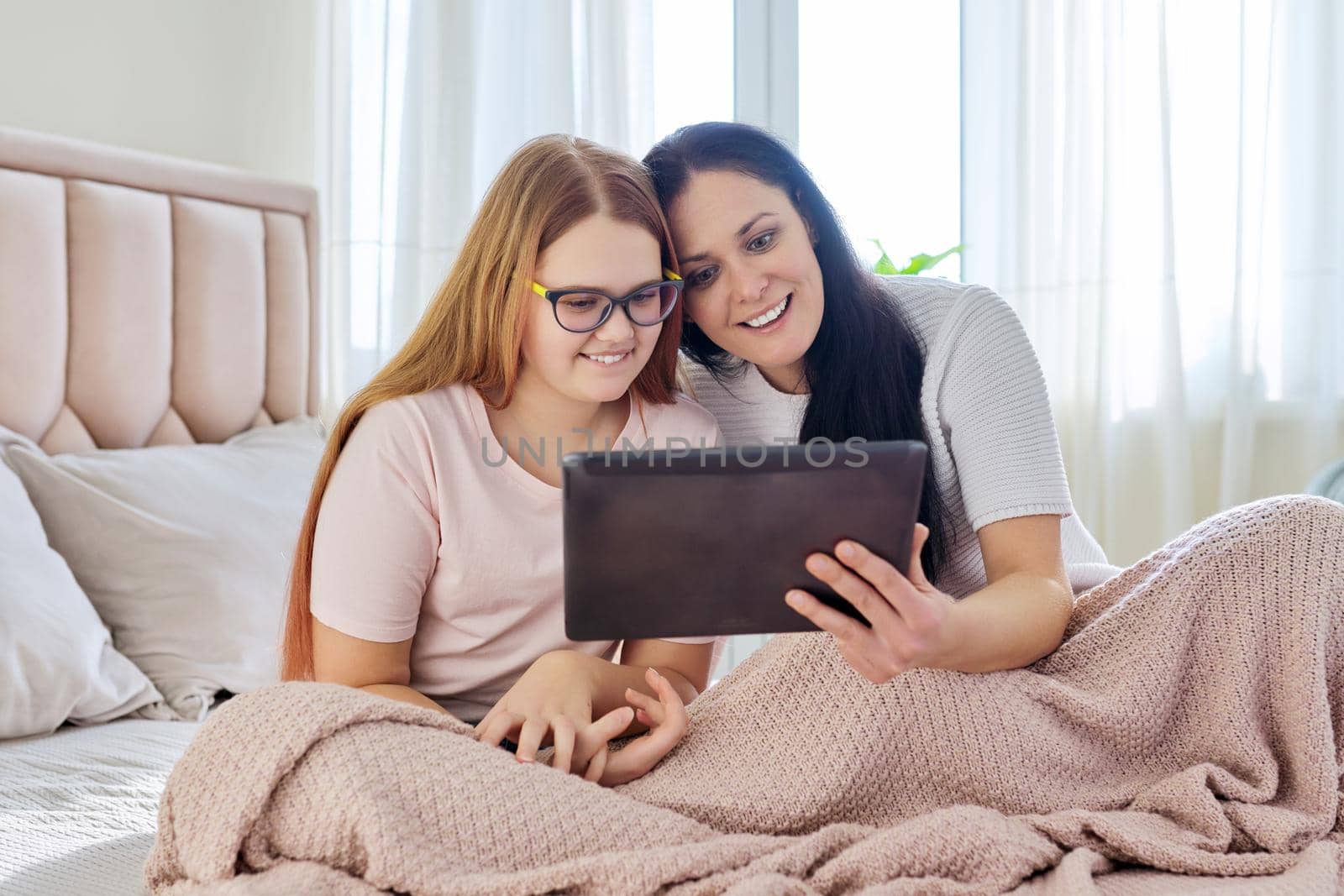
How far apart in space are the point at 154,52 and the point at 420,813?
2.29 meters

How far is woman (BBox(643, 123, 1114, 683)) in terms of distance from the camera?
134 centimetres

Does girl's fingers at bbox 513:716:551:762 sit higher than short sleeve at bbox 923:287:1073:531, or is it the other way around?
short sleeve at bbox 923:287:1073:531

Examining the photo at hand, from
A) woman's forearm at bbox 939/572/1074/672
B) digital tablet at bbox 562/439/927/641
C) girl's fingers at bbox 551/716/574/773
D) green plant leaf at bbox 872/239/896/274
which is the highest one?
green plant leaf at bbox 872/239/896/274

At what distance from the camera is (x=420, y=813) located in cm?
92

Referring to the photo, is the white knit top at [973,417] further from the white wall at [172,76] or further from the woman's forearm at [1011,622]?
the white wall at [172,76]

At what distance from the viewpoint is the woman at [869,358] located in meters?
1.34

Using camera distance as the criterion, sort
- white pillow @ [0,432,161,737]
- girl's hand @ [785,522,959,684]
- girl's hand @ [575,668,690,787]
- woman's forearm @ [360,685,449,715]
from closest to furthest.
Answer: girl's hand @ [785,522,959,684] < girl's hand @ [575,668,690,787] < woman's forearm @ [360,685,449,715] < white pillow @ [0,432,161,737]

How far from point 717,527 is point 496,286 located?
51cm

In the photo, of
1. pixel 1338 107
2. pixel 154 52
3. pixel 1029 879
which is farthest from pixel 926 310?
pixel 154 52

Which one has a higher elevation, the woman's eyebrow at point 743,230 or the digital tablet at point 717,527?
the woman's eyebrow at point 743,230

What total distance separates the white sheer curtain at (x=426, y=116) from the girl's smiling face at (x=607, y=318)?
1.80m

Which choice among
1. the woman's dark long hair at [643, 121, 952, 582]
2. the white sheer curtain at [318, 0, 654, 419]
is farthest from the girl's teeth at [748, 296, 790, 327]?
the white sheer curtain at [318, 0, 654, 419]

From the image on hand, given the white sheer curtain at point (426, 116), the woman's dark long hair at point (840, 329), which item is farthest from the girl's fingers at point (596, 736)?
the white sheer curtain at point (426, 116)

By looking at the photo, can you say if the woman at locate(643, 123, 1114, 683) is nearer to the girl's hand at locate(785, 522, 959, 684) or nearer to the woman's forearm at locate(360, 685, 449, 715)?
the girl's hand at locate(785, 522, 959, 684)
